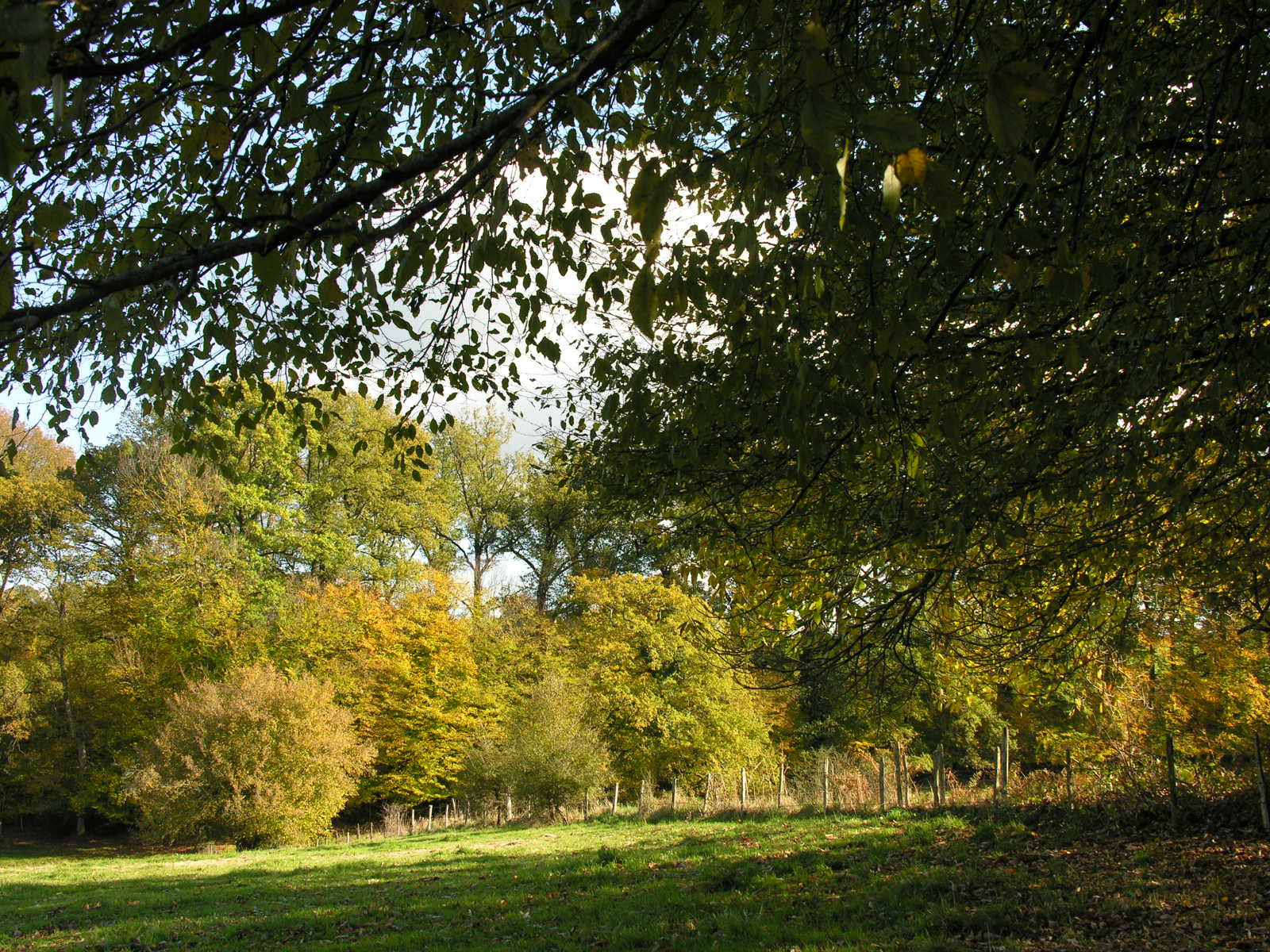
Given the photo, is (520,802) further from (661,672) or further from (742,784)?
(742,784)

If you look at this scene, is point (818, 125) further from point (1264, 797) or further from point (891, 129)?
point (1264, 797)

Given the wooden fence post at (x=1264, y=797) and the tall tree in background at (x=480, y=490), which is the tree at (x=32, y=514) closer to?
the tall tree in background at (x=480, y=490)

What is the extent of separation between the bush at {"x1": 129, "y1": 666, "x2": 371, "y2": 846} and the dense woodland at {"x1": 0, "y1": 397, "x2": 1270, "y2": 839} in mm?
94

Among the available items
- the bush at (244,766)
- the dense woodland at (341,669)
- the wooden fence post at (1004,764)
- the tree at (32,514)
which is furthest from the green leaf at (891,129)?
the tree at (32,514)

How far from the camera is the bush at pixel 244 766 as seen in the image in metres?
19.4

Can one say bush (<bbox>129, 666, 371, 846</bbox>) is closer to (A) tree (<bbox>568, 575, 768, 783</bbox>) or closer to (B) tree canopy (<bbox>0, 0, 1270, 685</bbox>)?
(A) tree (<bbox>568, 575, 768, 783</bbox>)

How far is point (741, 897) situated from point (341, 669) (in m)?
19.3

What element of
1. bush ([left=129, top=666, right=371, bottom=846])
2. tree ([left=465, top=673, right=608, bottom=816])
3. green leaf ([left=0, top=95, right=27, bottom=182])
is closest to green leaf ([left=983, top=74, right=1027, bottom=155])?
green leaf ([left=0, top=95, right=27, bottom=182])

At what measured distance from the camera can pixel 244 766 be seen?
19.5m

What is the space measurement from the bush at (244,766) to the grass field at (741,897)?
532cm

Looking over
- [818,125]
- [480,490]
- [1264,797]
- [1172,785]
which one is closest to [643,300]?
[818,125]

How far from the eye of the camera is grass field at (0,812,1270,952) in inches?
253

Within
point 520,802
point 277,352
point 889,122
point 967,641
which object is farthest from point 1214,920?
point 520,802

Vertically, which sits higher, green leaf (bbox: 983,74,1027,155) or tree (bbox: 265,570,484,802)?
green leaf (bbox: 983,74,1027,155)
